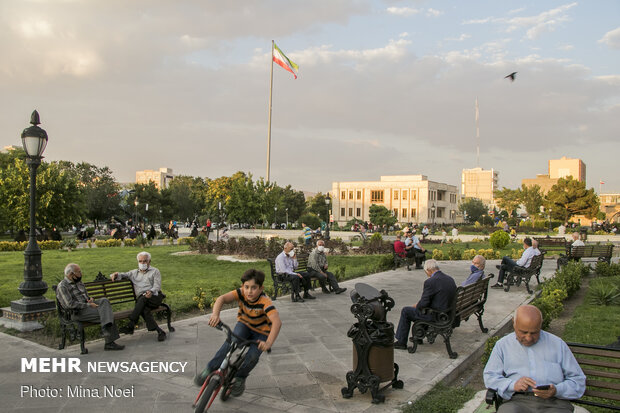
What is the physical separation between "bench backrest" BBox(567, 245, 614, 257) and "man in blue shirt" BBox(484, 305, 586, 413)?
13.2 meters

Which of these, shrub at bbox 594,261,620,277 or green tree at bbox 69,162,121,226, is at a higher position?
green tree at bbox 69,162,121,226

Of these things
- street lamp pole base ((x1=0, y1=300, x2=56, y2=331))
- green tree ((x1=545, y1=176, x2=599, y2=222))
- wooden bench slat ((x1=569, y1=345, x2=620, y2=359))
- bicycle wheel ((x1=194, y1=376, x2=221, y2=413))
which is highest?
green tree ((x1=545, y1=176, x2=599, y2=222))

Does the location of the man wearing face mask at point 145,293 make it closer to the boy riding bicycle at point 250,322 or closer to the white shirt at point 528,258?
the boy riding bicycle at point 250,322

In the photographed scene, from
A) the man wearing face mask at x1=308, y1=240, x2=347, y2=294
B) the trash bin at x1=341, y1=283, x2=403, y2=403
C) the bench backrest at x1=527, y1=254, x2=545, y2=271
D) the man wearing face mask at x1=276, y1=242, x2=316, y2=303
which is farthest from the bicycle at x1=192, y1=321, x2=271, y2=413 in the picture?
the bench backrest at x1=527, y1=254, x2=545, y2=271

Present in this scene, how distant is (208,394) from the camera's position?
12.3 ft

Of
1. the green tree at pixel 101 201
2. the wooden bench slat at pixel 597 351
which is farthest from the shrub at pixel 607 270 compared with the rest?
the green tree at pixel 101 201

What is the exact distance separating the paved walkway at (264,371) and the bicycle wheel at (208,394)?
358mm

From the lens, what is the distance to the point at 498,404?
3.48m

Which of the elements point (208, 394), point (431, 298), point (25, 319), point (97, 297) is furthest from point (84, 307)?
point (431, 298)

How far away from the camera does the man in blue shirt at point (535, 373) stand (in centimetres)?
308

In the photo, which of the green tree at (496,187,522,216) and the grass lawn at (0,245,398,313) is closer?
the grass lawn at (0,245,398,313)

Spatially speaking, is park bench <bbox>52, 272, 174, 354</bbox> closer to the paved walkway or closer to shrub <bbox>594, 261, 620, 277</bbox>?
the paved walkway

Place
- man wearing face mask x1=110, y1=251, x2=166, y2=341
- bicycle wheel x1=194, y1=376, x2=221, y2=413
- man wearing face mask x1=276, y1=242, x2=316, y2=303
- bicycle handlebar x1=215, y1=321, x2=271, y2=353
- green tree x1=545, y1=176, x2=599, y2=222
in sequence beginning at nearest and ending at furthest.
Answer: bicycle wheel x1=194, y1=376, x2=221, y2=413 → bicycle handlebar x1=215, y1=321, x2=271, y2=353 → man wearing face mask x1=110, y1=251, x2=166, y2=341 → man wearing face mask x1=276, y1=242, x2=316, y2=303 → green tree x1=545, y1=176, x2=599, y2=222

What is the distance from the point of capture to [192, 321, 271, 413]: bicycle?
3.76 metres
